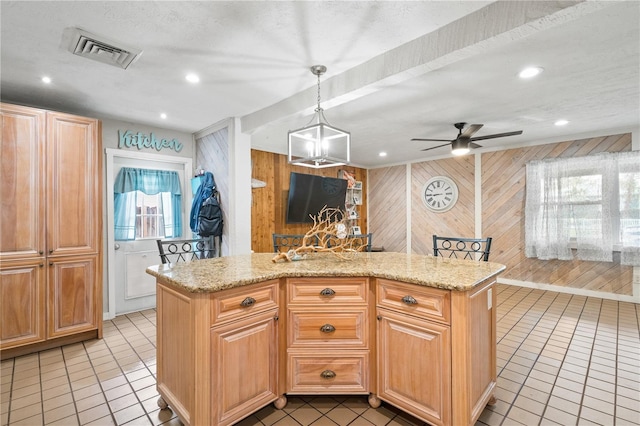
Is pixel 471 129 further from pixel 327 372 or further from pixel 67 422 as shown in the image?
pixel 67 422

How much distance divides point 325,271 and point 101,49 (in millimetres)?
2187

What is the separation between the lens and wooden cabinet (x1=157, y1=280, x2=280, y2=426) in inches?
59.2

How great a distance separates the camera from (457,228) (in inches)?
226

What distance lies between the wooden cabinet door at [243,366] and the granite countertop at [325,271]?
239 mm

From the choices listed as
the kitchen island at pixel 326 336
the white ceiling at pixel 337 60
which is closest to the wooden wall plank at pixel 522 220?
the white ceiling at pixel 337 60

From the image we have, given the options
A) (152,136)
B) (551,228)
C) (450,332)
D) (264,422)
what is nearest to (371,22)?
(450,332)

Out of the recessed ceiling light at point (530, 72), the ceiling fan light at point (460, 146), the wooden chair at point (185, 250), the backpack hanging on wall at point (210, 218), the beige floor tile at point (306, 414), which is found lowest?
the beige floor tile at point (306, 414)

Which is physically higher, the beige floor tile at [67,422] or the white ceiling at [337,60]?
the white ceiling at [337,60]

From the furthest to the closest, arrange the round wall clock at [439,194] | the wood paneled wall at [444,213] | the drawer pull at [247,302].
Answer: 1. the round wall clock at [439,194]
2. the wood paneled wall at [444,213]
3. the drawer pull at [247,302]

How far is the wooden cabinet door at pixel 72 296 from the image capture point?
2.75 m

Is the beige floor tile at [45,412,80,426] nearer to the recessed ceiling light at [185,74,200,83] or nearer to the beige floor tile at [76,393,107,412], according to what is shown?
the beige floor tile at [76,393,107,412]

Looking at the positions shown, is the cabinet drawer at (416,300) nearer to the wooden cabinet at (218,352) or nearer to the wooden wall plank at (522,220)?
the wooden cabinet at (218,352)

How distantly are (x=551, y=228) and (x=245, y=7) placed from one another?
5.11 metres

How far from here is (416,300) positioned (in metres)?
1.63
